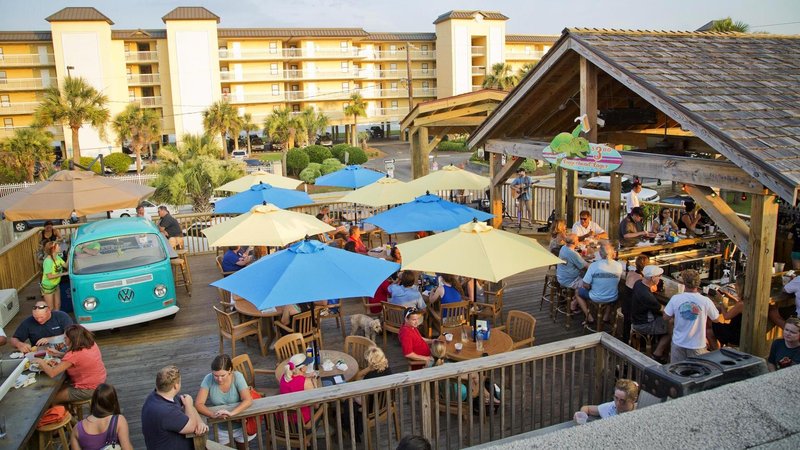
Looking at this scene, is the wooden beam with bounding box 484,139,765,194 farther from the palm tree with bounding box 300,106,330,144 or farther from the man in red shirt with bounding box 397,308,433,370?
the palm tree with bounding box 300,106,330,144

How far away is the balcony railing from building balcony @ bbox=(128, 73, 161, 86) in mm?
1437

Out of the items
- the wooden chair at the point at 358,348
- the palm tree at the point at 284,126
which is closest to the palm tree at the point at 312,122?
the palm tree at the point at 284,126

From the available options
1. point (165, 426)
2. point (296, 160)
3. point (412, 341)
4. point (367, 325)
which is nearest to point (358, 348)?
point (412, 341)

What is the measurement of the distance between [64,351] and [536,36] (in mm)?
70640

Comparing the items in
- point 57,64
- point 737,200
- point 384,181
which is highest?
point 57,64

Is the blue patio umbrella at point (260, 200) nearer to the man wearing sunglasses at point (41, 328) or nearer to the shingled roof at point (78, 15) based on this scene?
the man wearing sunglasses at point (41, 328)

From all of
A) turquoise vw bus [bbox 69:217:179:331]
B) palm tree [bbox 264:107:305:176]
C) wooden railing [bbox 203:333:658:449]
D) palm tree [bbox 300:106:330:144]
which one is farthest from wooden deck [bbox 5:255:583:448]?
palm tree [bbox 300:106:330:144]

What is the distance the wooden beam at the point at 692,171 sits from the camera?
24.5 feet

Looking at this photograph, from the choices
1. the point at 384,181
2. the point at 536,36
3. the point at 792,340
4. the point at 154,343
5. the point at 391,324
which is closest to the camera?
the point at 792,340

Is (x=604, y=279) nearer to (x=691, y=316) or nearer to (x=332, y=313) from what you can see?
(x=691, y=316)

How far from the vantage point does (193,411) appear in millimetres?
5156

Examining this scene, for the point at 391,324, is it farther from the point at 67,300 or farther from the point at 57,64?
the point at 57,64

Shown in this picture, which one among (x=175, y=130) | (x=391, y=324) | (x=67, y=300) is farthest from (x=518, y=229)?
(x=175, y=130)

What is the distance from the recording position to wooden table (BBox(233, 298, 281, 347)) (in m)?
9.16
